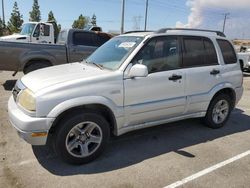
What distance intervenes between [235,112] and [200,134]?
6.95 feet

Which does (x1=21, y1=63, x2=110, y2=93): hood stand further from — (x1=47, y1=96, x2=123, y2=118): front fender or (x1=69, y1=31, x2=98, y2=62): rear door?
(x1=69, y1=31, x2=98, y2=62): rear door

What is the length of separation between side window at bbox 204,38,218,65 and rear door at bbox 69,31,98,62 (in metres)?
5.10

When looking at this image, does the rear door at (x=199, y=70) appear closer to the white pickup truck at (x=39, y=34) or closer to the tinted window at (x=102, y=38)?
the tinted window at (x=102, y=38)

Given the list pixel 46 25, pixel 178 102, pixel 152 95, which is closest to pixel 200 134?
pixel 178 102

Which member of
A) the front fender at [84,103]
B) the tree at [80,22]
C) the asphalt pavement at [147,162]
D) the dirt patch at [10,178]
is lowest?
the dirt patch at [10,178]

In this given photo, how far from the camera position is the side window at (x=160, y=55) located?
4539mm

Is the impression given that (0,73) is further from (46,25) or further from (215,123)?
(215,123)

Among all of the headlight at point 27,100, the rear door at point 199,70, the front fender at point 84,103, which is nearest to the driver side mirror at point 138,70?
the front fender at point 84,103

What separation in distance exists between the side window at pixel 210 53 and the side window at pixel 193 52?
106 millimetres

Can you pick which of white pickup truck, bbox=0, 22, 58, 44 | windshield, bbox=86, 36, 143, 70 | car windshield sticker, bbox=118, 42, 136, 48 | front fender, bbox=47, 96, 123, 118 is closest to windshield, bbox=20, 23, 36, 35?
white pickup truck, bbox=0, 22, 58, 44

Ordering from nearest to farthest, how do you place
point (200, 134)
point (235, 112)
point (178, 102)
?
point (178, 102)
point (200, 134)
point (235, 112)

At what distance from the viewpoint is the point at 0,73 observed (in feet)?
38.8

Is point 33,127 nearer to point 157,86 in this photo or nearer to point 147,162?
point 147,162

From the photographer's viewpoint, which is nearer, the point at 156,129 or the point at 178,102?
the point at 178,102
